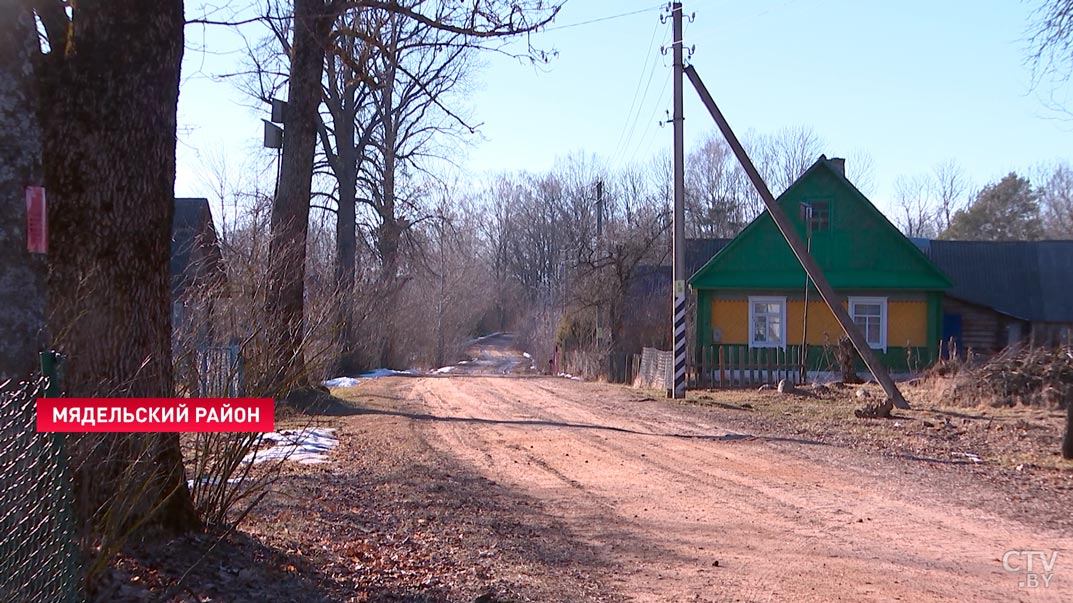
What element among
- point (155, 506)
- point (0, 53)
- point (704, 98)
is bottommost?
point (155, 506)

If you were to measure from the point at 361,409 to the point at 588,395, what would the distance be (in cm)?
654

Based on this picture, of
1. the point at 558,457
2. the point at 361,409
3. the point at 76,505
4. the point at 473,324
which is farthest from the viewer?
the point at 473,324

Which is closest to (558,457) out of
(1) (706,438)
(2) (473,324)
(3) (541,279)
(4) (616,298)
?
(1) (706,438)

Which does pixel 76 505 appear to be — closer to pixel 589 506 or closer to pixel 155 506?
pixel 155 506

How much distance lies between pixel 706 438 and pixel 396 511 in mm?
6525

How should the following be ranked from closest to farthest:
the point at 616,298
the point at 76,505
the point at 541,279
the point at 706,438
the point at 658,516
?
1. the point at 76,505
2. the point at 658,516
3. the point at 706,438
4. the point at 616,298
5. the point at 541,279

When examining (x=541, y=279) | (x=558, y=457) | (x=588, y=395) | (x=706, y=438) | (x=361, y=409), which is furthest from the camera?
(x=541, y=279)

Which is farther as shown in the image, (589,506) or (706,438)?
(706,438)

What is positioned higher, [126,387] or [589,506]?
[126,387]

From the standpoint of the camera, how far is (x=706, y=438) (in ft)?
45.2

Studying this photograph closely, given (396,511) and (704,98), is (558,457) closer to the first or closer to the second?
(396,511)

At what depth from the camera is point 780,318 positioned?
30891 mm

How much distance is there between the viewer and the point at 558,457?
11.9m

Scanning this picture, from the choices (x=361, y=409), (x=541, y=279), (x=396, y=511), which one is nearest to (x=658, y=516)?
(x=396, y=511)
